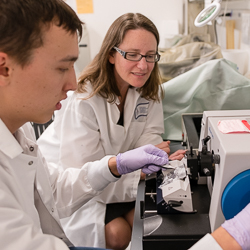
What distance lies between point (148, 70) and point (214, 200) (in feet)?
2.57

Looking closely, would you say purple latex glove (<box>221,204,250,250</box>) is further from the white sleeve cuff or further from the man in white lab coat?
the white sleeve cuff

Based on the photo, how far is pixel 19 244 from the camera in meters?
0.63

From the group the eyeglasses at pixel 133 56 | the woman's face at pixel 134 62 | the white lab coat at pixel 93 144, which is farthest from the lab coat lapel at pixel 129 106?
the eyeglasses at pixel 133 56

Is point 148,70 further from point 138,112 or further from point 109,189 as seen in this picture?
point 109,189

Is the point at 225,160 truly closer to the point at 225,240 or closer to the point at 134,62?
the point at 225,240

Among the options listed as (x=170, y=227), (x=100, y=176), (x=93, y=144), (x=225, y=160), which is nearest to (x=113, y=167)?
(x=100, y=176)

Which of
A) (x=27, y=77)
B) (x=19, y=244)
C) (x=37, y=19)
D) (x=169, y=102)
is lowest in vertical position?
(x=169, y=102)

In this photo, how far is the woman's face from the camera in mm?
1299

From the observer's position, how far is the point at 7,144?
0.77 m

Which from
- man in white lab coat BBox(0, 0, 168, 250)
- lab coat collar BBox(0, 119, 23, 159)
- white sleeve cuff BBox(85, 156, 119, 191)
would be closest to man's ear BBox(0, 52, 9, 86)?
man in white lab coat BBox(0, 0, 168, 250)

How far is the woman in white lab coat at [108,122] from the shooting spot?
50.0 inches

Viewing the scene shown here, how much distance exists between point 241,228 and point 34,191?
2.21 feet

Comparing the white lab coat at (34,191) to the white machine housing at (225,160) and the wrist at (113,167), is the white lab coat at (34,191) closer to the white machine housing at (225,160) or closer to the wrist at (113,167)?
the wrist at (113,167)

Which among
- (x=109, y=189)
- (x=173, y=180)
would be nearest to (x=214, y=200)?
(x=173, y=180)
